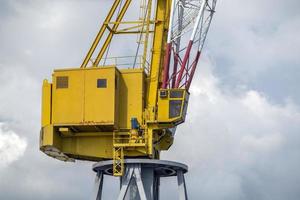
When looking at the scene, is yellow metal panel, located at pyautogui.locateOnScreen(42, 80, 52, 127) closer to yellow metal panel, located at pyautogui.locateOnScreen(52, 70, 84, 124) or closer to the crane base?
yellow metal panel, located at pyautogui.locateOnScreen(52, 70, 84, 124)

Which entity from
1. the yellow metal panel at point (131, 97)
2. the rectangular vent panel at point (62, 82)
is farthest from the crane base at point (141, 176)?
the rectangular vent panel at point (62, 82)

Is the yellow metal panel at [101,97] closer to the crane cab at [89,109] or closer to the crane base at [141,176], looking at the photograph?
the crane cab at [89,109]

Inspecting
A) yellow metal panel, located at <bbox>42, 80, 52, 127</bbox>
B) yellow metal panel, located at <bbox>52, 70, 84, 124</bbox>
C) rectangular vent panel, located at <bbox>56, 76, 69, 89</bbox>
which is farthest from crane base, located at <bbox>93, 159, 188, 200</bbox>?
rectangular vent panel, located at <bbox>56, 76, 69, 89</bbox>

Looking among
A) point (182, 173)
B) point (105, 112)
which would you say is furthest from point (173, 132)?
point (105, 112)

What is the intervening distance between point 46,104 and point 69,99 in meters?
1.70

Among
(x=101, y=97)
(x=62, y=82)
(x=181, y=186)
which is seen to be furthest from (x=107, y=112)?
(x=181, y=186)

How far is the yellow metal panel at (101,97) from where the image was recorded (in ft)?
168

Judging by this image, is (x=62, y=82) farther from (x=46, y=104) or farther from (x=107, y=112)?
(x=107, y=112)

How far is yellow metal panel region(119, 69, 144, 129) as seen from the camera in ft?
173

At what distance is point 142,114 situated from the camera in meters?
52.6

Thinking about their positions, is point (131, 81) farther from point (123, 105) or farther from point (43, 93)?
point (43, 93)

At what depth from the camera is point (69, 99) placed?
171 feet

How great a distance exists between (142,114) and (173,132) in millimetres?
4479

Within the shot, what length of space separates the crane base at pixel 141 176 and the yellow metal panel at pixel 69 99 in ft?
12.8
